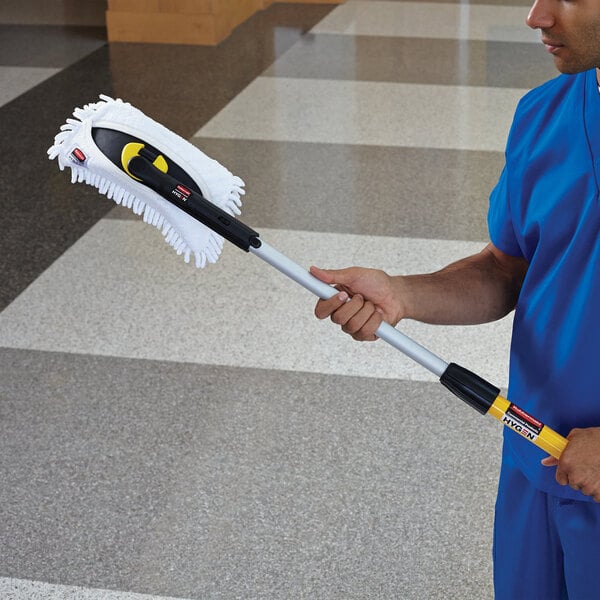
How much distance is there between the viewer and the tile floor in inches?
83.6

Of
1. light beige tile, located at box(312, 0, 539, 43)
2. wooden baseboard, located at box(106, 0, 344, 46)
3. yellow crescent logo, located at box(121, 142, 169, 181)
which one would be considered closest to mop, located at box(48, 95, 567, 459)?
yellow crescent logo, located at box(121, 142, 169, 181)

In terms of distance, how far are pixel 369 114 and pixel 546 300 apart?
4037 mm

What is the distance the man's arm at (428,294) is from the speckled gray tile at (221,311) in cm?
142

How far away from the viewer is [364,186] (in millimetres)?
4129

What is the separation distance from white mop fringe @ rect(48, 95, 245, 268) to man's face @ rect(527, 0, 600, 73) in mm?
428

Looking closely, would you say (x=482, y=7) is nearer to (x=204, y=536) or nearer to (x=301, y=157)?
(x=301, y=157)

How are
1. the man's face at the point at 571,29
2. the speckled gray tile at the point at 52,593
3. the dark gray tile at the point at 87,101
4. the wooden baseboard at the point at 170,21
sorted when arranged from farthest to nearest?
the wooden baseboard at the point at 170,21
the dark gray tile at the point at 87,101
the speckled gray tile at the point at 52,593
the man's face at the point at 571,29

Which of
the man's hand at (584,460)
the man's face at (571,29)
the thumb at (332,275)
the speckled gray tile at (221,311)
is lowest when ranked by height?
the speckled gray tile at (221,311)

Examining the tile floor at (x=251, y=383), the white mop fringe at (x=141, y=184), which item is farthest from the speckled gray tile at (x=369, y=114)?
the white mop fringe at (x=141, y=184)

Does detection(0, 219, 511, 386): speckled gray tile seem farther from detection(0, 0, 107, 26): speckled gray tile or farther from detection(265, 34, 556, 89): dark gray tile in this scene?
detection(0, 0, 107, 26): speckled gray tile

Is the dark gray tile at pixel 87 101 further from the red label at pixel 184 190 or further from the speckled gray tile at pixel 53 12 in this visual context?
the red label at pixel 184 190

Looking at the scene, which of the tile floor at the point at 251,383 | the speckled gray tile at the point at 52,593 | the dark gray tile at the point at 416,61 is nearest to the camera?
the speckled gray tile at the point at 52,593

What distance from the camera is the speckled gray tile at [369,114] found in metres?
4.72

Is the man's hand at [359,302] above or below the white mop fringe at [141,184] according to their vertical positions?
below
